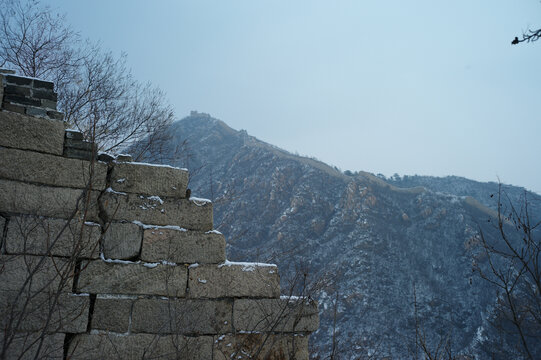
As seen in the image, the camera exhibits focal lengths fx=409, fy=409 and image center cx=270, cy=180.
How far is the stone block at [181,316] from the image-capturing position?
3.67m

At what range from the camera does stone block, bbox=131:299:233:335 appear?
3670 mm

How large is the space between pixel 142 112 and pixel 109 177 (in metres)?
8.98

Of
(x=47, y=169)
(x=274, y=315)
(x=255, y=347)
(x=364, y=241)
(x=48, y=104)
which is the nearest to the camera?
(x=47, y=169)

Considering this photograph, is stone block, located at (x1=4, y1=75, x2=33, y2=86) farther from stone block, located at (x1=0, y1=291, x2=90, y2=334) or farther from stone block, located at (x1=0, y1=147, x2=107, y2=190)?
stone block, located at (x1=0, y1=291, x2=90, y2=334)

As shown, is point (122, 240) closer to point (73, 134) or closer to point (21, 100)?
point (73, 134)

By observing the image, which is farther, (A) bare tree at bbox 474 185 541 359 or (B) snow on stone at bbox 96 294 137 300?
(A) bare tree at bbox 474 185 541 359

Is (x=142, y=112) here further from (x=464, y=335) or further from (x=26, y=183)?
(x=464, y=335)

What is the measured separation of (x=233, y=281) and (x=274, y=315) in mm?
539

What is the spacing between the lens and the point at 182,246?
3.90 metres

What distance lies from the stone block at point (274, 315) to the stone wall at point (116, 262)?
10 millimetres

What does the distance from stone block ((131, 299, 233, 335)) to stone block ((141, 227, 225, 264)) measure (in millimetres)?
391

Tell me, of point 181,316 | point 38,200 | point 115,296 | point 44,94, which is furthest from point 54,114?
point 181,316

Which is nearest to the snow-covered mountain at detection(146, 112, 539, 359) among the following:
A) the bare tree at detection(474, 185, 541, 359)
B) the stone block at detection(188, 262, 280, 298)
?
the bare tree at detection(474, 185, 541, 359)

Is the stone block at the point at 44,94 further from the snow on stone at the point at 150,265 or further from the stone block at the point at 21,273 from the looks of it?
the snow on stone at the point at 150,265
